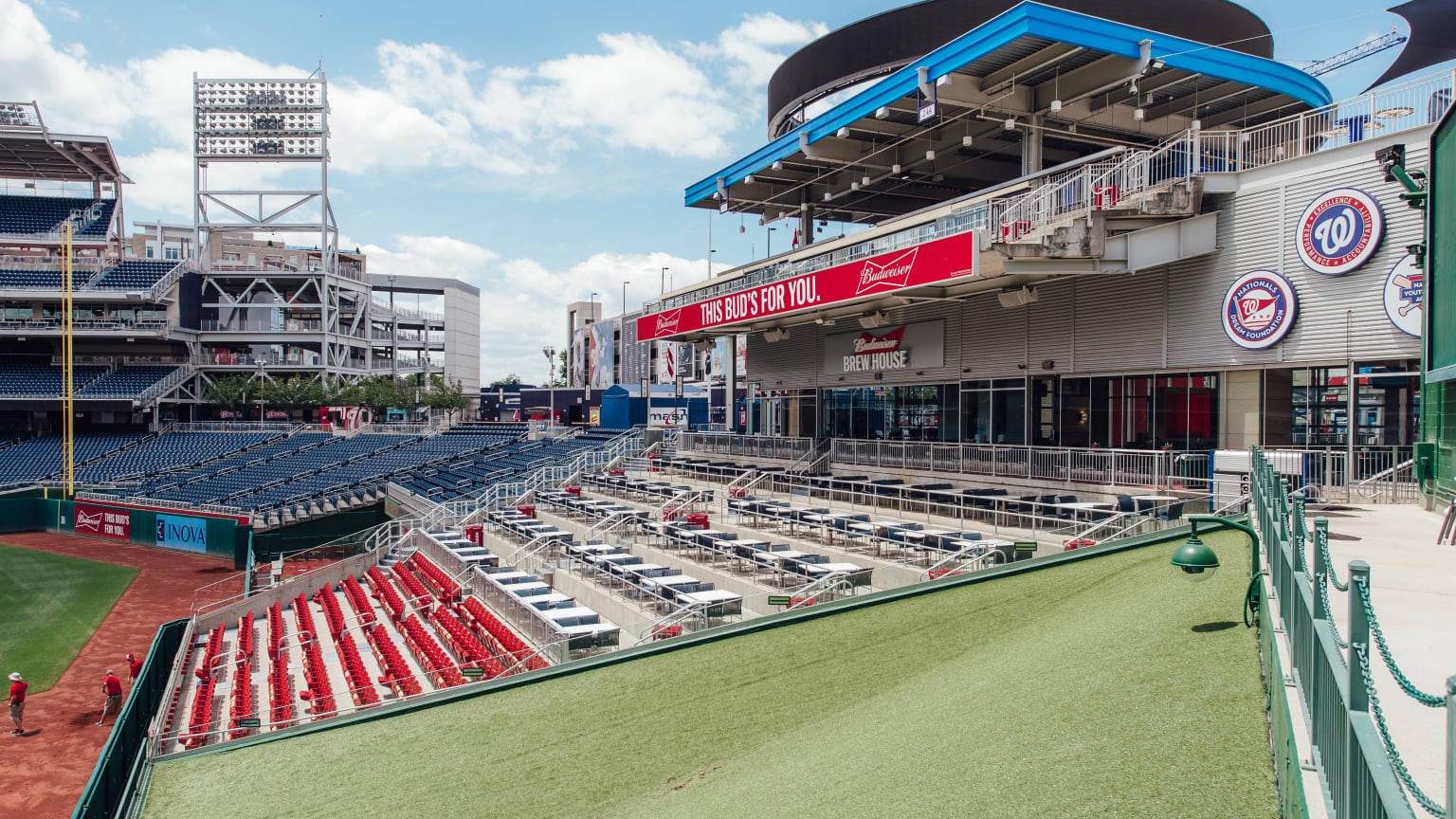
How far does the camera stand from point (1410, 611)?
7.02m

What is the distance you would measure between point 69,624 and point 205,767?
17408 mm

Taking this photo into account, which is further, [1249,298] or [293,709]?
[1249,298]

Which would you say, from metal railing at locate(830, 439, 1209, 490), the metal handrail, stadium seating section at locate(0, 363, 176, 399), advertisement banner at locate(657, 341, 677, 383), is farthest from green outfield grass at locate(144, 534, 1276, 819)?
stadium seating section at locate(0, 363, 176, 399)

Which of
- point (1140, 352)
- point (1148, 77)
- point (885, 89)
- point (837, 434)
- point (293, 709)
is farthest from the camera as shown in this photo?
point (837, 434)

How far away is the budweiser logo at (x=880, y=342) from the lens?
27125mm

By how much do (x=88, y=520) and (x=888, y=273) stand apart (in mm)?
37776

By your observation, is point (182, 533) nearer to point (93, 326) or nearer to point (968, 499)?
point (93, 326)

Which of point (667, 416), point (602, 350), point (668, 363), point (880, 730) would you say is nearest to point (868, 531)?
point (880, 730)

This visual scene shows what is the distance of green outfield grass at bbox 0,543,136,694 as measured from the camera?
833 inches

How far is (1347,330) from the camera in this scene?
15781 millimetres

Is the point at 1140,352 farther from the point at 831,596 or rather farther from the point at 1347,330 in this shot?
the point at 831,596

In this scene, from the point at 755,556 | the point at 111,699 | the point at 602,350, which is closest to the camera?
the point at 755,556

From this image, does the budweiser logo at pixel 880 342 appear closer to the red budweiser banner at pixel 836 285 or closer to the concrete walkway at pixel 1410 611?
the red budweiser banner at pixel 836 285

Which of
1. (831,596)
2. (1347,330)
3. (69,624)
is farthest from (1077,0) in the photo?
(69,624)
